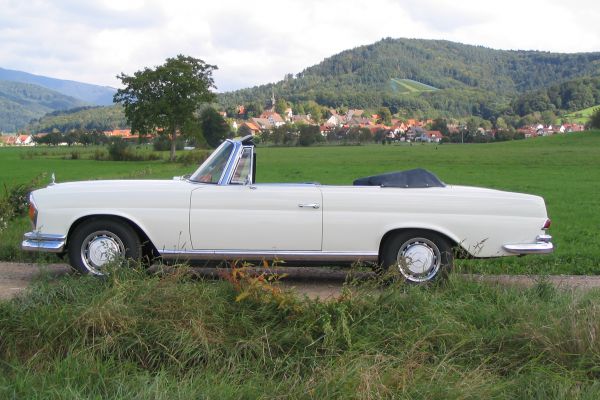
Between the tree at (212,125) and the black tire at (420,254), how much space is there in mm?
55267

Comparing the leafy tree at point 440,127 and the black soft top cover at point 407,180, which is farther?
the leafy tree at point 440,127

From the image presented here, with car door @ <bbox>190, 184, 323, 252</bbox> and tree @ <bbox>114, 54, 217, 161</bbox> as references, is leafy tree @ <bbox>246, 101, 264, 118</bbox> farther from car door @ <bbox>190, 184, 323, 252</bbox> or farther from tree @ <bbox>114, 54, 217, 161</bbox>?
car door @ <bbox>190, 184, 323, 252</bbox>

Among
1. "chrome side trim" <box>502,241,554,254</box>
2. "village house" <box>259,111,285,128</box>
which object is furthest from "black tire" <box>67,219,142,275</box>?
"village house" <box>259,111,285,128</box>

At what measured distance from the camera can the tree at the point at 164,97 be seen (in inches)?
2250

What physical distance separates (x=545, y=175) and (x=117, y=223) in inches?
1274

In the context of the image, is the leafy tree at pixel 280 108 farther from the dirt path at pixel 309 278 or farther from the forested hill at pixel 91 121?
the dirt path at pixel 309 278

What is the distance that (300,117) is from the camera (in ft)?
456

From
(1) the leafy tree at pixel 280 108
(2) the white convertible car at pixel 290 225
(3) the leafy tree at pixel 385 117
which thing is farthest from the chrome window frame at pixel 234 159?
(3) the leafy tree at pixel 385 117

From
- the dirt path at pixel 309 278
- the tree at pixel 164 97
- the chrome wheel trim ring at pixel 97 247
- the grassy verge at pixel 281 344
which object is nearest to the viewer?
the grassy verge at pixel 281 344

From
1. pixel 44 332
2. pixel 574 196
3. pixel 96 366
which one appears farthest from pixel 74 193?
pixel 574 196

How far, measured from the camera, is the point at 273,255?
6082 millimetres

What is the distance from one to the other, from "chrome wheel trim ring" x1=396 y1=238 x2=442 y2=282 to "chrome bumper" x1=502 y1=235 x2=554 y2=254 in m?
0.70

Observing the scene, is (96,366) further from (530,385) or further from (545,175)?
(545,175)

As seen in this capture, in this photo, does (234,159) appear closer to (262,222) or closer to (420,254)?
(262,222)
